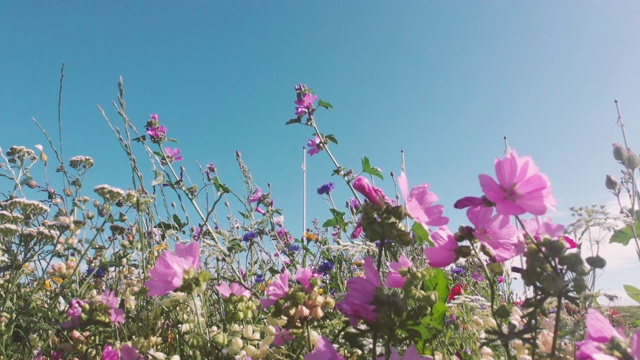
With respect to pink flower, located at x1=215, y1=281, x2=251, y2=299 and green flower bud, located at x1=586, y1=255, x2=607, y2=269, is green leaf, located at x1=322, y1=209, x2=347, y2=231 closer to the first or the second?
pink flower, located at x1=215, y1=281, x2=251, y2=299

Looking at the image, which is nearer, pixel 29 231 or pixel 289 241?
pixel 29 231

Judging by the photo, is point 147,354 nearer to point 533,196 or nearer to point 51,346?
point 533,196

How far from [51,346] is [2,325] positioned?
0.26 meters

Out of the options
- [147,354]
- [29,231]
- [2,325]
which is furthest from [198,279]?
[29,231]

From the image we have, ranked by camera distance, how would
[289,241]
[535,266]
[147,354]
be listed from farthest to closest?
[289,241] < [147,354] < [535,266]

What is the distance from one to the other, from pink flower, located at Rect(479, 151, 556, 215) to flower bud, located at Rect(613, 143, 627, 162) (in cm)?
98

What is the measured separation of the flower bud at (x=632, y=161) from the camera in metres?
1.47

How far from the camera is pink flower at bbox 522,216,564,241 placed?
0.82 meters

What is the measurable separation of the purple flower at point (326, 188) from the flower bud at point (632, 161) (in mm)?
3178

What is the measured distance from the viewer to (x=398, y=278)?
96 centimetres

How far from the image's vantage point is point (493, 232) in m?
0.87

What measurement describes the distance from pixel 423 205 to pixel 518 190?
0.63 feet

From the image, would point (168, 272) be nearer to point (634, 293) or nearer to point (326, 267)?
point (634, 293)

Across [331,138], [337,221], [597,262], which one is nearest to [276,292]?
[597,262]
